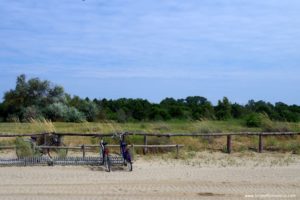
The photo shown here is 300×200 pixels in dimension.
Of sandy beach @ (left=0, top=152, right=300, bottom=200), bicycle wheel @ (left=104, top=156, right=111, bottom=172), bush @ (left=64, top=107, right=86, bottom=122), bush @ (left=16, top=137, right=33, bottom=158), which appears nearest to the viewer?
sandy beach @ (left=0, top=152, right=300, bottom=200)

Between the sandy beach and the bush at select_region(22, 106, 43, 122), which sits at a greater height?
the bush at select_region(22, 106, 43, 122)

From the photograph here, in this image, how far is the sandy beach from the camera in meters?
10.9

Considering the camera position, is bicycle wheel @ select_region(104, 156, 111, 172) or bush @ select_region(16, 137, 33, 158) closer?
bicycle wheel @ select_region(104, 156, 111, 172)

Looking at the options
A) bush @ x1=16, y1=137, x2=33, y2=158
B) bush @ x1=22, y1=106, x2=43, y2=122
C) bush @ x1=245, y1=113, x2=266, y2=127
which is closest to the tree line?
bush @ x1=22, y1=106, x2=43, y2=122

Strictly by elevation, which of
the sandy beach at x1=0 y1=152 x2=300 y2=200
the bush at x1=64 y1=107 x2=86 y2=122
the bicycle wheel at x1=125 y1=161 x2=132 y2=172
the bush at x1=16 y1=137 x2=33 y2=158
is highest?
the bush at x1=64 y1=107 x2=86 y2=122

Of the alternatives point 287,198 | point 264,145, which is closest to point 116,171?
point 287,198

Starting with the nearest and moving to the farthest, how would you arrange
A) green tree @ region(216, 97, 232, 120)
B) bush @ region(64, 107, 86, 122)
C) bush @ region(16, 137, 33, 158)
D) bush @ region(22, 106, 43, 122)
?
bush @ region(16, 137, 33, 158) < bush @ region(22, 106, 43, 122) < bush @ region(64, 107, 86, 122) < green tree @ region(216, 97, 232, 120)

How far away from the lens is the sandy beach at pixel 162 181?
430 inches

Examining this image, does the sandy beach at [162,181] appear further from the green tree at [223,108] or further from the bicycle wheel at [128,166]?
the green tree at [223,108]

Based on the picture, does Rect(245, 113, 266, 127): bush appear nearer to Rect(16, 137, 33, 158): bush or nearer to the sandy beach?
the sandy beach

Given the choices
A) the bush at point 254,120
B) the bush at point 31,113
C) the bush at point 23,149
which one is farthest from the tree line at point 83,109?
the bush at point 23,149

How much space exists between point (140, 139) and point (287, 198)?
34.5ft

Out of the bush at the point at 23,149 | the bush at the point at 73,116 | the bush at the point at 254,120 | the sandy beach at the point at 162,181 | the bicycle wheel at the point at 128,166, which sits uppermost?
the bush at the point at 73,116

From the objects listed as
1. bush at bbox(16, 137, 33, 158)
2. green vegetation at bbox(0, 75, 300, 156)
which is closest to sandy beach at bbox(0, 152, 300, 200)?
bush at bbox(16, 137, 33, 158)
